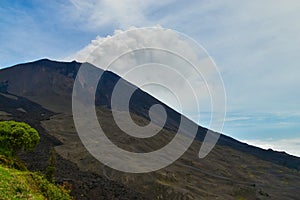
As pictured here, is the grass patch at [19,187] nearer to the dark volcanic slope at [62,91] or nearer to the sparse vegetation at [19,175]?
the sparse vegetation at [19,175]

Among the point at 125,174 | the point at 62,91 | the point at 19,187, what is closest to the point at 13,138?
the point at 19,187

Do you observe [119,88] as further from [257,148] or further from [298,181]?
[298,181]

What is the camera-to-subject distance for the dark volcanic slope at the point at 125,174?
2023 inches

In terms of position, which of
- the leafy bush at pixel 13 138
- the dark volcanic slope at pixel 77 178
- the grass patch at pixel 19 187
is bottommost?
the dark volcanic slope at pixel 77 178

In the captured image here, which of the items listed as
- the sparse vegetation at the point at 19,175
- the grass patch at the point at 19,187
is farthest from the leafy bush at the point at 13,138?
the grass patch at the point at 19,187

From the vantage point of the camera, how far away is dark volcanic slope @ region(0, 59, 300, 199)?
51.4 metres

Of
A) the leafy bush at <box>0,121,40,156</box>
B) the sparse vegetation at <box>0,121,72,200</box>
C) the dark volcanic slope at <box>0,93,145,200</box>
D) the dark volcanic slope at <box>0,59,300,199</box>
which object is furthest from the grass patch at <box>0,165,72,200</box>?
the dark volcanic slope at <box>0,59,300,199</box>

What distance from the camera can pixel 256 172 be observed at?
3570 inches

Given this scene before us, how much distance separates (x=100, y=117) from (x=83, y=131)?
18.6 meters

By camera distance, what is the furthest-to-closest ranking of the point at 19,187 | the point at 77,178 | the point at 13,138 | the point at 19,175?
the point at 77,178, the point at 13,138, the point at 19,175, the point at 19,187

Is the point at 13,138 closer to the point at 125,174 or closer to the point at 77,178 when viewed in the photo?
the point at 77,178

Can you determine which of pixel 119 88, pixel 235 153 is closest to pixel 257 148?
pixel 235 153

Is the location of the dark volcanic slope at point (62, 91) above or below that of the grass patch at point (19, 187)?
above

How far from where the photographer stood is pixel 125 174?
55.2 meters
